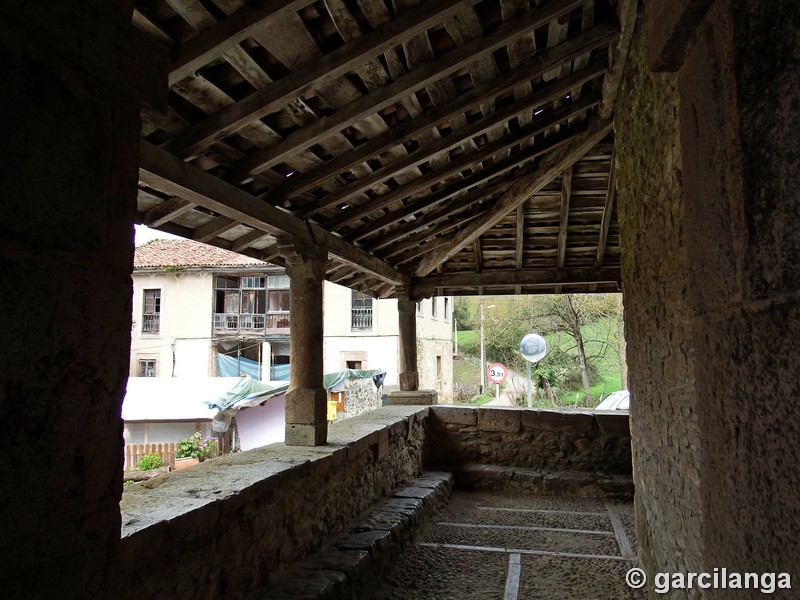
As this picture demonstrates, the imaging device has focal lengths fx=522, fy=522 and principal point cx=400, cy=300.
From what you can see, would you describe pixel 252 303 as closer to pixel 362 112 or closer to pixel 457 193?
pixel 457 193

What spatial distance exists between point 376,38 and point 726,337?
94.1 inches

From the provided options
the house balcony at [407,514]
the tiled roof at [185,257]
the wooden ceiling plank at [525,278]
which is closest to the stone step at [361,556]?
the house balcony at [407,514]

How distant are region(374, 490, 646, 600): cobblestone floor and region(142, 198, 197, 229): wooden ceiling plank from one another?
324 centimetres

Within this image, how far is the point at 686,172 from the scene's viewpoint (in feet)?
4.41

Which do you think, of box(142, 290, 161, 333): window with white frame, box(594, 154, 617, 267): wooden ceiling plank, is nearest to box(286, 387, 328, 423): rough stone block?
box(594, 154, 617, 267): wooden ceiling plank

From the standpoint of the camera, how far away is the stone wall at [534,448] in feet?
22.4

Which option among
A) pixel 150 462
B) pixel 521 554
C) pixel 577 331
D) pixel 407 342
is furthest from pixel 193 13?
pixel 577 331

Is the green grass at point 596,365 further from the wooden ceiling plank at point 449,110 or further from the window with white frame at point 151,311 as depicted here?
the wooden ceiling plank at point 449,110

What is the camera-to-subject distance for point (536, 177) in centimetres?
539

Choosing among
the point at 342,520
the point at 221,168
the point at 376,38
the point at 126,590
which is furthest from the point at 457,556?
the point at 376,38

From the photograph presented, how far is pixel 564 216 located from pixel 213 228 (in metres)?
4.41

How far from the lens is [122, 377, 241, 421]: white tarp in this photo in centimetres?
1175

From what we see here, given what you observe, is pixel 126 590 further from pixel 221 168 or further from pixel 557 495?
pixel 557 495

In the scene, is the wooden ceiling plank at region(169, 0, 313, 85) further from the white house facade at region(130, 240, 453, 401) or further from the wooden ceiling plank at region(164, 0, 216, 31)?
the white house facade at region(130, 240, 453, 401)
